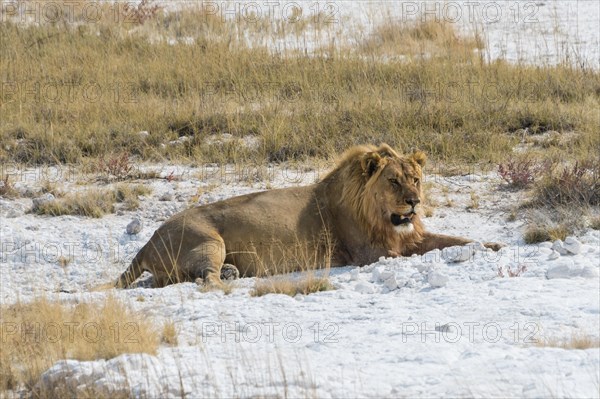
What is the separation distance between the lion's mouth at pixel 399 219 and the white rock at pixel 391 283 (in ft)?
3.69

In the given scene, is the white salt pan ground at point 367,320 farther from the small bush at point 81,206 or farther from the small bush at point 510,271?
the small bush at point 81,206

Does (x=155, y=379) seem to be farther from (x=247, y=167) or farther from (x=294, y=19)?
(x=294, y=19)

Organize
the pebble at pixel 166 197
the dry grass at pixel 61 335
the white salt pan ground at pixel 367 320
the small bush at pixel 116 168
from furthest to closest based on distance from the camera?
the small bush at pixel 116 168, the pebble at pixel 166 197, the dry grass at pixel 61 335, the white salt pan ground at pixel 367 320

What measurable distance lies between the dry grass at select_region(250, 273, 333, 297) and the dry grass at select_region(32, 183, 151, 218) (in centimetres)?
282

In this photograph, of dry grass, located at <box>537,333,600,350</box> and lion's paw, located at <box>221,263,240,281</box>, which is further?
lion's paw, located at <box>221,263,240,281</box>

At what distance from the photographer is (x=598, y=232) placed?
28.9ft

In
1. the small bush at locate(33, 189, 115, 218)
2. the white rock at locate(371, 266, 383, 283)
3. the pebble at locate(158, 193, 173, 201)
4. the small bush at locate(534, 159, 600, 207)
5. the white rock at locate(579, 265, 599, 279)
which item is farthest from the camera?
the pebble at locate(158, 193, 173, 201)

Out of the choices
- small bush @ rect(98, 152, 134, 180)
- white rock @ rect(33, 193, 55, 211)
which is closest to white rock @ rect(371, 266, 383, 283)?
white rock @ rect(33, 193, 55, 211)

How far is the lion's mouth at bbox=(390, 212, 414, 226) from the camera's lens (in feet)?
29.3

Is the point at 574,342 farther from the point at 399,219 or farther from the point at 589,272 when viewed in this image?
the point at 399,219

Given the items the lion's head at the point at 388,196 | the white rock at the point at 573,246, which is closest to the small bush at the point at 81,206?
the lion's head at the point at 388,196

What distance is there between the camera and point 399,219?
29.3 feet

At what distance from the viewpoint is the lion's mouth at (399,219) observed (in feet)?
29.3

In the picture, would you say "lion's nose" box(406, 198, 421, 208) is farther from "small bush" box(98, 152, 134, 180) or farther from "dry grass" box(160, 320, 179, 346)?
"small bush" box(98, 152, 134, 180)
